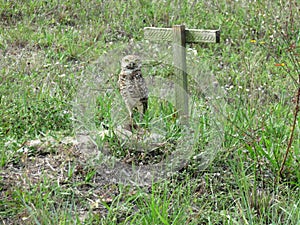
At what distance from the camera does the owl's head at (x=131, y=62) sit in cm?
381

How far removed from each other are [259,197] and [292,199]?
0.74 feet

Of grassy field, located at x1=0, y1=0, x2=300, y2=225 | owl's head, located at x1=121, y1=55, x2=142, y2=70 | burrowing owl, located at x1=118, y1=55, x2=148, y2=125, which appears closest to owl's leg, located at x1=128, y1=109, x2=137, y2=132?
burrowing owl, located at x1=118, y1=55, x2=148, y2=125

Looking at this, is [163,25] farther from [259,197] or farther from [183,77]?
[259,197]

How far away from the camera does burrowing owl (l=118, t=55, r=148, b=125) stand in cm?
382

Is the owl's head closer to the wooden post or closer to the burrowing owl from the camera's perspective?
the burrowing owl

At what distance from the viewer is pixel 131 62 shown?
3.81 metres

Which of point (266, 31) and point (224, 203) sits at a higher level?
point (266, 31)

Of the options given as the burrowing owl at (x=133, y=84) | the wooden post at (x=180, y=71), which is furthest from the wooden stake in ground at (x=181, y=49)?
the burrowing owl at (x=133, y=84)

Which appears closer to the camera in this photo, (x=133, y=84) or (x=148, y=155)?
(x=133, y=84)

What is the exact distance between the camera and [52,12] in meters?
7.61

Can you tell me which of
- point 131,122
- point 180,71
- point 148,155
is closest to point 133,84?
point 131,122

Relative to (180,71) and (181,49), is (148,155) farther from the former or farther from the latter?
(181,49)

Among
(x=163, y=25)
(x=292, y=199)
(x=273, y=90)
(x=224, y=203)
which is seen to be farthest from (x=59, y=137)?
(x=163, y=25)

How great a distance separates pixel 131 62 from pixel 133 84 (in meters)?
0.15
